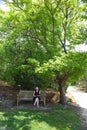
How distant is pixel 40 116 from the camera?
13.8 m

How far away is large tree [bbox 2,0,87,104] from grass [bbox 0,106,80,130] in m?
3.95

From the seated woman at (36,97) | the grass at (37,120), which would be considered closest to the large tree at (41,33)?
the seated woman at (36,97)

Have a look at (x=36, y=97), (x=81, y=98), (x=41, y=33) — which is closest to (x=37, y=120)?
(x=36, y=97)

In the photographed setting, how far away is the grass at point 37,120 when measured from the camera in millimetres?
11672

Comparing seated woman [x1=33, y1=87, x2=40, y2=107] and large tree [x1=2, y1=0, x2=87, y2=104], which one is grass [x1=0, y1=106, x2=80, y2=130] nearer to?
seated woman [x1=33, y1=87, x2=40, y2=107]

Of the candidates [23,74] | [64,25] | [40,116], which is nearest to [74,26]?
[64,25]

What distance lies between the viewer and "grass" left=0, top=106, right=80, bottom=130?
11.7m

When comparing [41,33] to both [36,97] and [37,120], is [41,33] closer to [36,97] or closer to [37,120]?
[36,97]

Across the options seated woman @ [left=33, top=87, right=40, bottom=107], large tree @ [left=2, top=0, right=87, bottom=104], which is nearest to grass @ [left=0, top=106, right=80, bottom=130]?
seated woman @ [left=33, top=87, right=40, bottom=107]

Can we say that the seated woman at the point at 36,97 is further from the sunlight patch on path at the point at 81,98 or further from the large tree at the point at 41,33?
the sunlight patch on path at the point at 81,98

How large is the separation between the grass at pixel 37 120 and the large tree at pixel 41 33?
156 inches

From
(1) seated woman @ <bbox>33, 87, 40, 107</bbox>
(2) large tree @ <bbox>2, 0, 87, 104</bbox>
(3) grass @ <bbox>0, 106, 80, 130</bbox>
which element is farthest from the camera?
(2) large tree @ <bbox>2, 0, 87, 104</bbox>

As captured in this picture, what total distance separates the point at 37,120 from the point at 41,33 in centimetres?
838

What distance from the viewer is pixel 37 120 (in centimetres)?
1287
